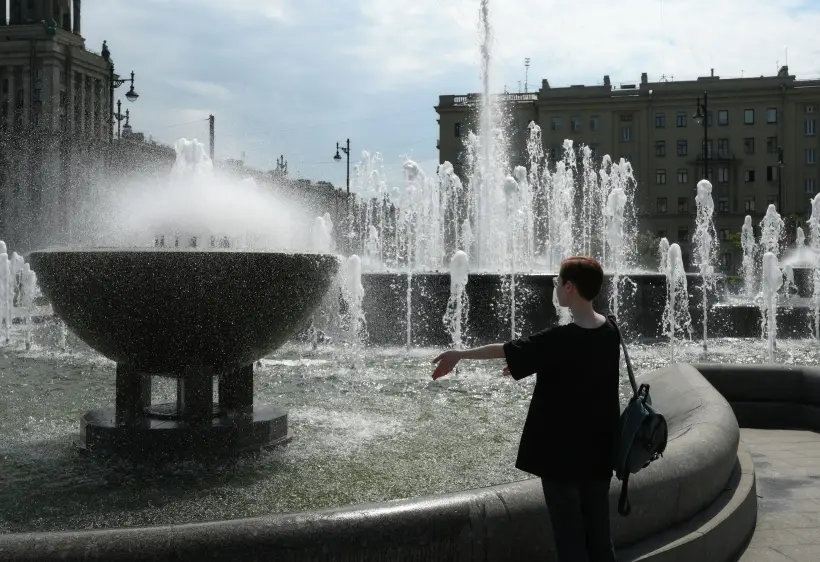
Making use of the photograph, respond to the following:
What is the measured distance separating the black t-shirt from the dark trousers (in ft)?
0.12

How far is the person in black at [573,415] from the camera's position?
242cm

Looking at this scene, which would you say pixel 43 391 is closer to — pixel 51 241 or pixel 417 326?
pixel 417 326

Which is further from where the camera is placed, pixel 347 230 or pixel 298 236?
pixel 347 230

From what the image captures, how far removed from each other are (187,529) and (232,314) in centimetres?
196

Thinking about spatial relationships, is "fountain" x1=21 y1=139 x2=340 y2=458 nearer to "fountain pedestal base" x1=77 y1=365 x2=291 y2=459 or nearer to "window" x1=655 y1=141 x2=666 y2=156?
"fountain pedestal base" x1=77 y1=365 x2=291 y2=459

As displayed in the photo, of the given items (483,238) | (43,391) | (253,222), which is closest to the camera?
(43,391)

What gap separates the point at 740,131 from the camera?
225 feet

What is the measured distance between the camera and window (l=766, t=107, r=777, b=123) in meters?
67.9

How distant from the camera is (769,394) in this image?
6.85m

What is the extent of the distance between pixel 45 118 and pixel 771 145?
59.3m

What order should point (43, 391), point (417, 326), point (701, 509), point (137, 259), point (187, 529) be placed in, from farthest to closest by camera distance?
point (417, 326) → point (43, 391) → point (137, 259) → point (701, 509) → point (187, 529)

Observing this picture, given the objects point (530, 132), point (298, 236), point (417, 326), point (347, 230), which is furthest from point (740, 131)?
point (417, 326)

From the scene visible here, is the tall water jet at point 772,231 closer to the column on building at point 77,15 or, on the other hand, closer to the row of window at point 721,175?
the row of window at point 721,175

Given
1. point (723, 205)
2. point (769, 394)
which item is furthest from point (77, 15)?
point (769, 394)
